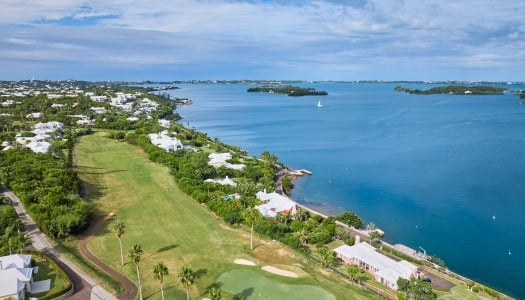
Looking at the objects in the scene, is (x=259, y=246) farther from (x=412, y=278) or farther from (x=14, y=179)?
(x=14, y=179)

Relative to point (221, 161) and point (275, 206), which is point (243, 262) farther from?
point (221, 161)

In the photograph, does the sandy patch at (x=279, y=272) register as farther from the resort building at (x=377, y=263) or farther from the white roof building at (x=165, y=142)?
the white roof building at (x=165, y=142)

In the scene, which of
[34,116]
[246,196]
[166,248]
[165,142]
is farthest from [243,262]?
[34,116]

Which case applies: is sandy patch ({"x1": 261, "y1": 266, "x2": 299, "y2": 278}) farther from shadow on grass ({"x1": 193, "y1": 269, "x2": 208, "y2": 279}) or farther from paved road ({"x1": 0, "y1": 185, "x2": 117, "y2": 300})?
paved road ({"x1": 0, "y1": 185, "x2": 117, "y2": 300})

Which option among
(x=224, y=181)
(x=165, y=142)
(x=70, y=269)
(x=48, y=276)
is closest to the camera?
(x=48, y=276)

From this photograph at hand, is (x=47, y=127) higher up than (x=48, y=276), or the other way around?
(x=47, y=127)

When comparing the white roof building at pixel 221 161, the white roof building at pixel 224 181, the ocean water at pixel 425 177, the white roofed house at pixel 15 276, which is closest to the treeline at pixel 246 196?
the white roof building at pixel 224 181

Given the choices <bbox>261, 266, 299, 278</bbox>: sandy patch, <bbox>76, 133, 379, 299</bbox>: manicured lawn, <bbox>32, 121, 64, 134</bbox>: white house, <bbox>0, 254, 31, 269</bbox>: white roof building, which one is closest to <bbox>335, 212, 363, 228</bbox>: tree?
<bbox>76, 133, 379, 299</bbox>: manicured lawn

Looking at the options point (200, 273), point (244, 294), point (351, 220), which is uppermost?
point (351, 220)
